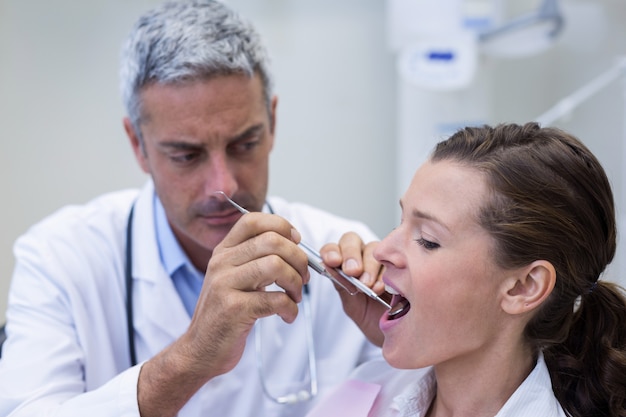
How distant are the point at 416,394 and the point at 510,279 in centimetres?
30

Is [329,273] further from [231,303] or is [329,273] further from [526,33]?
[526,33]

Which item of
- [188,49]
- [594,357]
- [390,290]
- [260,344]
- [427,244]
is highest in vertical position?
[188,49]

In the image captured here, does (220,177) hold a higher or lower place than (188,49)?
lower

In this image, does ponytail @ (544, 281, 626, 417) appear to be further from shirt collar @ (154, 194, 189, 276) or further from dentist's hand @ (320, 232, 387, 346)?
shirt collar @ (154, 194, 189, 276)

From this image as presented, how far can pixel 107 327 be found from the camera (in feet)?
4.66

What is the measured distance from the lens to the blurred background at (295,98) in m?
2.32

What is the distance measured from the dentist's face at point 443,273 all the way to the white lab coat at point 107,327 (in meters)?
0.42

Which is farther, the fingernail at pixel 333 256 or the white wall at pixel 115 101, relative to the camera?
the white wall at pixel 115 101

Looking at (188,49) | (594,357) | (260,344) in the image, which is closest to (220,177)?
(188,49)

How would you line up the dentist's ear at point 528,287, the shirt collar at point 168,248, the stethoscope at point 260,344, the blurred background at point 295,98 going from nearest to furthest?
the dentist's ear at point 528,287 → the stethoscope at point 260,344 → the shirt collar at point 168,248 → the blurred background at point 295,98

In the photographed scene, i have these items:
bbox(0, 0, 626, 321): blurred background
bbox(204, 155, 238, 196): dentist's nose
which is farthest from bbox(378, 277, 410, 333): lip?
bbox(0, 0, 626, 321): blurred background

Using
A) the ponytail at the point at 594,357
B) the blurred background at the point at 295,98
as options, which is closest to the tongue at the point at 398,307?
the ponytail at the point at 594,357

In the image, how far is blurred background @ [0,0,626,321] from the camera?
2.32 metres

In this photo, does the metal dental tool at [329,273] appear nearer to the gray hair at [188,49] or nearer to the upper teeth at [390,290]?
the upper teeth at [390,290]
